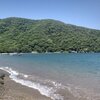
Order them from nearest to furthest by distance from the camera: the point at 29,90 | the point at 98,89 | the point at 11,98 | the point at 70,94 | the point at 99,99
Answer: the point at 11,98 < the point at 99,99 < the point at 70,94 < the point at 29,90 < the point at 98,89

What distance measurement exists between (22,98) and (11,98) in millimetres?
956

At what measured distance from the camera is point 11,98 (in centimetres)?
1983

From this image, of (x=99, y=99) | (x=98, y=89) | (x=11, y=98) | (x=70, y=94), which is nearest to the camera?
(x=11, y=98)

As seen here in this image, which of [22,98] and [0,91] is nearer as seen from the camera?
[22,98]

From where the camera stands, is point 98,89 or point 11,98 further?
point 98,89

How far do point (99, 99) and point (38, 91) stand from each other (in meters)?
6.05

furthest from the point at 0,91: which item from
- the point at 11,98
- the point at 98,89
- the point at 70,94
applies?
the point at 98,89

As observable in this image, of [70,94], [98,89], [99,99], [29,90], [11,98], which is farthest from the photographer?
[98,89]

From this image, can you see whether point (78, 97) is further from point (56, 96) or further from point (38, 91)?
point (38, 91)

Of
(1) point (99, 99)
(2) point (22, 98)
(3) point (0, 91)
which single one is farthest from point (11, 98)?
(1) point (99, 99)

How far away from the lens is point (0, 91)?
73.2 ft

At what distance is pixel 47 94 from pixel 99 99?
4621 millimetres

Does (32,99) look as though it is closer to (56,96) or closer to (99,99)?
(56,96)

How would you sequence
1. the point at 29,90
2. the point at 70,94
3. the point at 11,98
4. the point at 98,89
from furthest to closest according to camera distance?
the point at 98,89 < the point at 29,90 < the point at 70,94 < the point at 11,98
